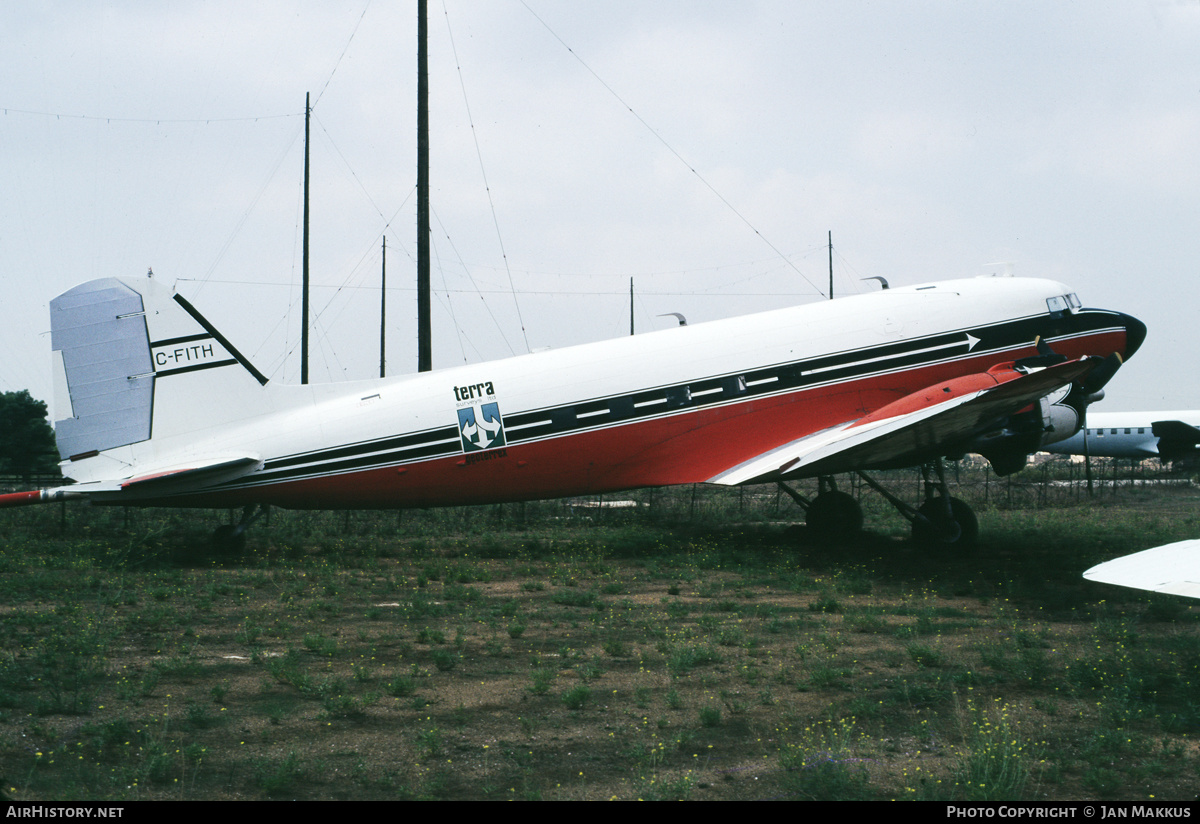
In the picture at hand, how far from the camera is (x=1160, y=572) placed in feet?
22.3

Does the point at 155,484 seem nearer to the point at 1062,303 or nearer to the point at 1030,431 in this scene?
the point at 1030,431

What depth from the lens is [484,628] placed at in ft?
33.9

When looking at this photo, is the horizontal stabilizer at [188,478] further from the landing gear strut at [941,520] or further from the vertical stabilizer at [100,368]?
the landing gear strut at [941,520]

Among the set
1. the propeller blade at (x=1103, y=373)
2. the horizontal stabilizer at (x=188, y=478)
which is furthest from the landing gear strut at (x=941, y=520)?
the horizontal stabilizer at (x=188, y=478)

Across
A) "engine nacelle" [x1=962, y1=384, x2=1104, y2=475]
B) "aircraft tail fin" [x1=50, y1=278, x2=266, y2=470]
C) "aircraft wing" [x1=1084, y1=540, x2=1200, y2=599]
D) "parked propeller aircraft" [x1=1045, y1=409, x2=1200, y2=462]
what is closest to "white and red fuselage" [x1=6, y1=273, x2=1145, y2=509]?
"aircraft tail fin" [x1=50, y1=278, x2=266, y2=470]

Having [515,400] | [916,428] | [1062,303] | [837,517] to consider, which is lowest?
[837,517]

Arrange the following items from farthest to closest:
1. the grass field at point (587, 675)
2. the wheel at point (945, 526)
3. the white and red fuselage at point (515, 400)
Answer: the wheel at point (945, 526)
the white and red fuselage at point (515, 400)
the grass field at point (587, 675)

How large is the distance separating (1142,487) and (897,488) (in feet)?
33.2

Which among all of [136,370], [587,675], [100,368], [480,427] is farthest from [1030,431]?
[100,368]

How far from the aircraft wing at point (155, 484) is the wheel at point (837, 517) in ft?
37.4

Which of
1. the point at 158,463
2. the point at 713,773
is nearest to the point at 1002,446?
the point at 713,773

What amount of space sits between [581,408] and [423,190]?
10393 mm

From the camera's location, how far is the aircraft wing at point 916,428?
12.7 meters

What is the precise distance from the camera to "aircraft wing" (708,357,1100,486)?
41.8 feet
